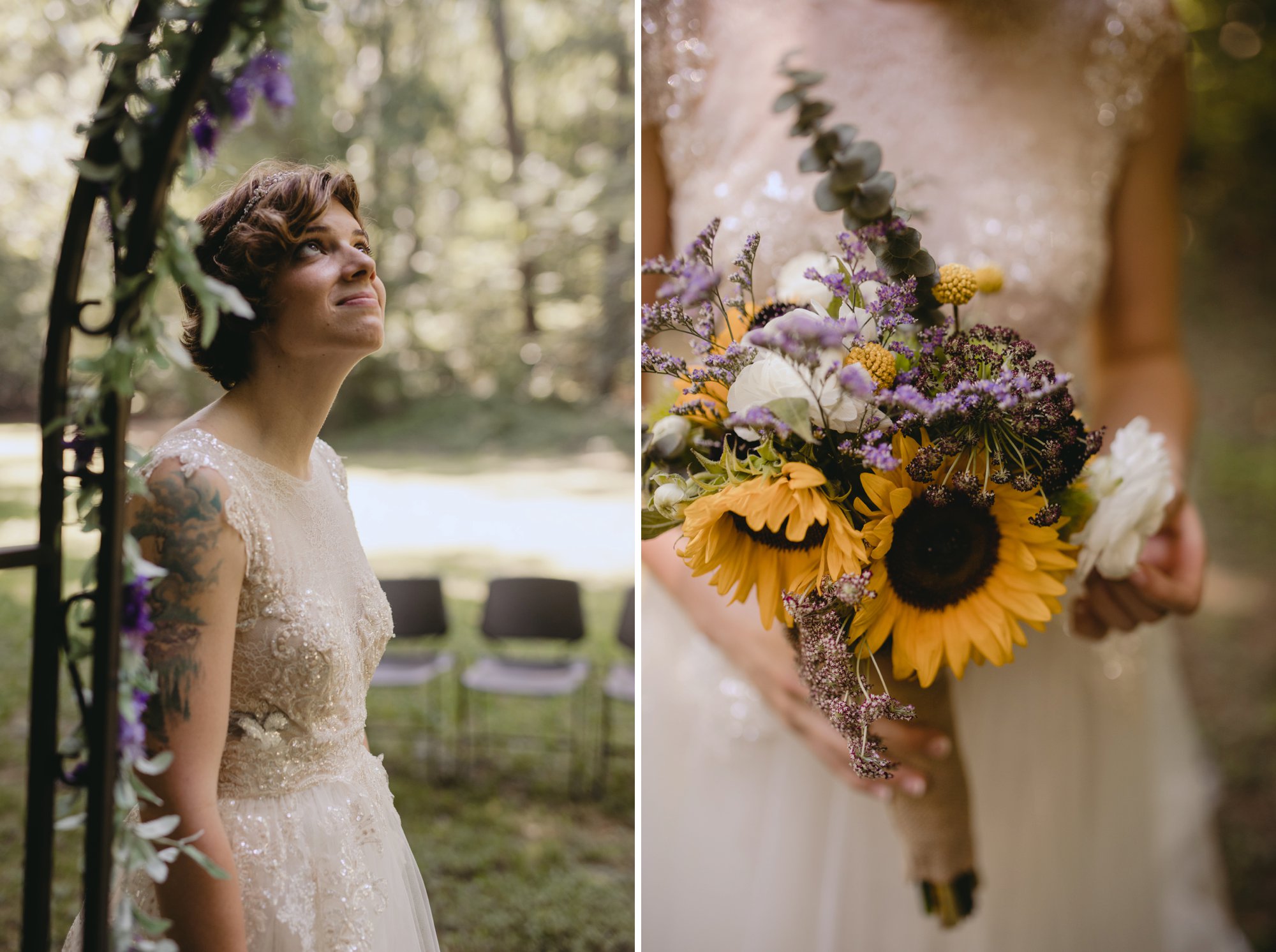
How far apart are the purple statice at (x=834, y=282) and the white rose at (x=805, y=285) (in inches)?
1.0

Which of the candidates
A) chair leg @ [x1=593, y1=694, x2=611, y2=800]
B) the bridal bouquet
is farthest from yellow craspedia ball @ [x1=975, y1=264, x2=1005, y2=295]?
chair leg @ [x1=593, y1=694, x2=611, y2=800]

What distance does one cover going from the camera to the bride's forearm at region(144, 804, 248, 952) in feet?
3.20

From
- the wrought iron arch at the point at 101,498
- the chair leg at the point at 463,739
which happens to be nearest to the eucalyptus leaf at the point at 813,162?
the wrought iron arch at the point at 101,498

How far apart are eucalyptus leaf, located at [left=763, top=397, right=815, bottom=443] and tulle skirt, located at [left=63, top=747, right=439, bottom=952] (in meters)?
0.80

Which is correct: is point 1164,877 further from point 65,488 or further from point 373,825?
point 65,488

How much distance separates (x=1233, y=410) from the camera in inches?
215

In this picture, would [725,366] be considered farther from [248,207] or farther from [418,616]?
[418,616]

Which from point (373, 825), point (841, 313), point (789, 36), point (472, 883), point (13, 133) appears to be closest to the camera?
point (841, 313)

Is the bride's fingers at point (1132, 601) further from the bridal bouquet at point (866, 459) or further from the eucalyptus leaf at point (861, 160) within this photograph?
the eucalyptus leaf at point (861, 160)

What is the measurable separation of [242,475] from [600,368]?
8878 millimetres

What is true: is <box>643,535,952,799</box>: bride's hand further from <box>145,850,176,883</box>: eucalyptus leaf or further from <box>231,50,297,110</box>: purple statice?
<box>231,50,297,110</box>: purple statice

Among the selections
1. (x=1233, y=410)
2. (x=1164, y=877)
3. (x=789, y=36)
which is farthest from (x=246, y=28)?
(x=1233, y=410)

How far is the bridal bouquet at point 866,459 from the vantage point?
2.94ft

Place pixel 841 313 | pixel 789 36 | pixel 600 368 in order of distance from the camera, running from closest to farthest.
Answer: pixel 841 313 < pixel 789 36 < pixel 600 368
